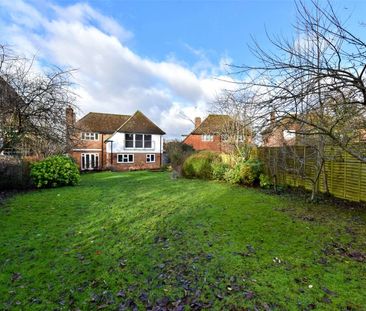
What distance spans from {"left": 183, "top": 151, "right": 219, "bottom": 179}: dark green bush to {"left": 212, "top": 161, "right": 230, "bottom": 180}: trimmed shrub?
584 millimetres

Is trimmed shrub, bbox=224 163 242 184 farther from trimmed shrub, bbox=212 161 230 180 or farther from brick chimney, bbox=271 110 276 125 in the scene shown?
brick chimney, bbox=271 110 276 125

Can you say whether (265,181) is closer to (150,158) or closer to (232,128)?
(232,128)

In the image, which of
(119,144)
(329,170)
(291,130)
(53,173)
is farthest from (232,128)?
(119,144)

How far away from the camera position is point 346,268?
3.76 metres

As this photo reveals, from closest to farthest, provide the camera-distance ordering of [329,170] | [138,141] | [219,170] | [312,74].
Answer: [312,74] < [329,170] < [219,170] < [138,141]

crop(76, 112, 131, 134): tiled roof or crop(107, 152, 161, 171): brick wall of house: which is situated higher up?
crop(76, 112, 131, 134): tiled roof

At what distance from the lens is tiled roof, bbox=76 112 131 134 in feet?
103

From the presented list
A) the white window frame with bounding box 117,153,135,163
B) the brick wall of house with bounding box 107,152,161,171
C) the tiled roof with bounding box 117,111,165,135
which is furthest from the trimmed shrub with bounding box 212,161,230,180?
the tiled roof with bounding box 117,111,165,135

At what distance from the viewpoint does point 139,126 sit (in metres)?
32.3

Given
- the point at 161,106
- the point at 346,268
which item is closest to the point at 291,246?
the point at 346,268

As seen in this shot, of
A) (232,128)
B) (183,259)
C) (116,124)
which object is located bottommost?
(183,259)

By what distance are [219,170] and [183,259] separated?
1076cm

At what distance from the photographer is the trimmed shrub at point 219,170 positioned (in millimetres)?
14464

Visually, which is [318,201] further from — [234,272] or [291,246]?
[234,272]
